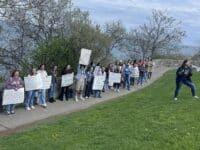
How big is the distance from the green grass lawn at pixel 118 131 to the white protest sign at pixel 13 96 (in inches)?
88.5

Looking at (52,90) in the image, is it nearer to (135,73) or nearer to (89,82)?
(89,82)

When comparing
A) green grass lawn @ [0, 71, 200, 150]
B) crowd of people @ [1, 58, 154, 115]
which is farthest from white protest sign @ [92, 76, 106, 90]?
green grass lawn @ [0, 71, 200, 150]

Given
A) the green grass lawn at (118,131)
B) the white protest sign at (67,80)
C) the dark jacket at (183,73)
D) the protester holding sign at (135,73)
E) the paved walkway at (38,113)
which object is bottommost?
the protester holding sign at (135,73)

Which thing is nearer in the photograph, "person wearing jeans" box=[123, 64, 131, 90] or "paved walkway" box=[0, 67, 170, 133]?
"paved walkway" box=[0, 67, 170, 133]

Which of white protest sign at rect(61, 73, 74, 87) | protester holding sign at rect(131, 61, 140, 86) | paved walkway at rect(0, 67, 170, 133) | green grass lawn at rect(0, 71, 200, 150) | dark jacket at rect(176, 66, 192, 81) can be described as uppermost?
dark jacket at rect(176, 66, 192, 81)

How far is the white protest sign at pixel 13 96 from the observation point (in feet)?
64.6

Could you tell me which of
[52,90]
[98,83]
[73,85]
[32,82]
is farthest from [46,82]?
[98,83]

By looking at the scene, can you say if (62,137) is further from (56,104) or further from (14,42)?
(14,42)

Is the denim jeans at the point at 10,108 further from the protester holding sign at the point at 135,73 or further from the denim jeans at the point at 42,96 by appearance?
the protester holding sign at the point at 135,73

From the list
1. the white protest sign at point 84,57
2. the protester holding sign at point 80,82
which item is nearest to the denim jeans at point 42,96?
the protester holding sign at point 80,82

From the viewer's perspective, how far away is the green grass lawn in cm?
1316

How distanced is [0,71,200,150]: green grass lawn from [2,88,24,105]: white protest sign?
88.5 inches

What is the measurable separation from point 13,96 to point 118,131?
6305mm

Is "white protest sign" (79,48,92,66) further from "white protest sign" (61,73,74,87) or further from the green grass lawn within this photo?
the green grass lawn
